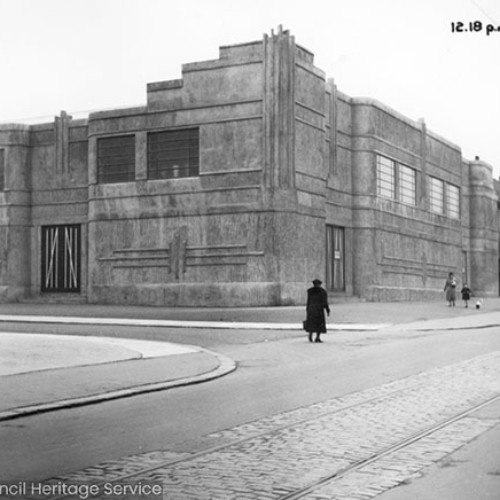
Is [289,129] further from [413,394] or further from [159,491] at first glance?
[159,491]

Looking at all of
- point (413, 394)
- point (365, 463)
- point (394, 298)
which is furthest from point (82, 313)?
point (365, 463)

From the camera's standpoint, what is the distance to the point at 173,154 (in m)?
47.9

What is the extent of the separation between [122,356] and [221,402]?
6948 mm

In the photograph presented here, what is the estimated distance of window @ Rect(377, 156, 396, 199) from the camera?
57188 millimetres

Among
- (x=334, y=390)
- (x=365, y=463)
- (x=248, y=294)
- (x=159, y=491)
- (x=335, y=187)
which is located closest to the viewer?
(x=159, y=491)

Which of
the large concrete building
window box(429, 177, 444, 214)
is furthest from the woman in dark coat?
window box(429, 177, 444, 214)

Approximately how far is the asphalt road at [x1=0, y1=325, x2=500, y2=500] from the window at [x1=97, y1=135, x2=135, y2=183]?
25572mm

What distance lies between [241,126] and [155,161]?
5562mm

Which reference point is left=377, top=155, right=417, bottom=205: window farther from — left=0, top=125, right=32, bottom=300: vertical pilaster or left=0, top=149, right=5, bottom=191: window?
left=0, top=149, right=5, bottom=191: window

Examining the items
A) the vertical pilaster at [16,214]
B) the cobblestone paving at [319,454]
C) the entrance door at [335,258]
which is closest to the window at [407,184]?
the entrance door at [335,258]

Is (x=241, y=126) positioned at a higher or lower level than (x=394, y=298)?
higher

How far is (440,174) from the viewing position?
6762cm

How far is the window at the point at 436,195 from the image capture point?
66.1 m

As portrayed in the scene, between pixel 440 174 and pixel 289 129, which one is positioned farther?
pixel 440 174
